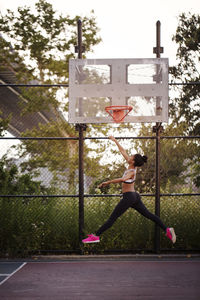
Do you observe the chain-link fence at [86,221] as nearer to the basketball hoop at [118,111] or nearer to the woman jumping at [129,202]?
the basketball hoop at [118,111]

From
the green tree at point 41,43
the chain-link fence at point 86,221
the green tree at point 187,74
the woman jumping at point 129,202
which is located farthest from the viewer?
the green tree at point 41,43

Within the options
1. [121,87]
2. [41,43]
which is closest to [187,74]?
[121,87]

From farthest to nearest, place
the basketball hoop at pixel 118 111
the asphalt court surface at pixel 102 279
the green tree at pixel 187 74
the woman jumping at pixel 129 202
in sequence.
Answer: the green tree at pixel 187 74, the basketball hoop at pixel 118 111, the woman jumping at pixel 129 202, the asphalt court surface at pixel 102 279

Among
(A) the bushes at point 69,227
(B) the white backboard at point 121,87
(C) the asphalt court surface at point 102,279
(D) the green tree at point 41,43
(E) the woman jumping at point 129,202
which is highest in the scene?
(D) the green tree at point 41,43

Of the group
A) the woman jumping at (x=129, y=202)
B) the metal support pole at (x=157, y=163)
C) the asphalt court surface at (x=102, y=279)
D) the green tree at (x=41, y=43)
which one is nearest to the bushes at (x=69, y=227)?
the metal support pole at (x=157, y=163)

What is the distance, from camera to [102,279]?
6488mm

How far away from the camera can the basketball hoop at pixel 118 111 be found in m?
8.45

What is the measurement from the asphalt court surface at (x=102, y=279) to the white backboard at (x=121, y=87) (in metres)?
2.68

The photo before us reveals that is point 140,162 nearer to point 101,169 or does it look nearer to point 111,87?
point 111,87

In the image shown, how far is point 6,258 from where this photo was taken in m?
8.41

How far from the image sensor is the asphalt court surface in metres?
5.64

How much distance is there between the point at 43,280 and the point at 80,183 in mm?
2523

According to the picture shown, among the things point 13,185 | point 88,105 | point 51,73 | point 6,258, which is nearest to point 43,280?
point 6,258

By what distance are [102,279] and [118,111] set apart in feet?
11.0
